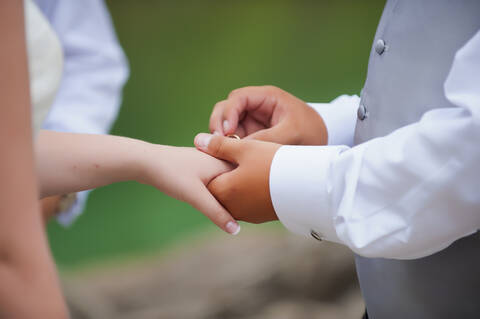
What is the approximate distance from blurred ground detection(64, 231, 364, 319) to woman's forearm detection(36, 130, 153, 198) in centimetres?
115

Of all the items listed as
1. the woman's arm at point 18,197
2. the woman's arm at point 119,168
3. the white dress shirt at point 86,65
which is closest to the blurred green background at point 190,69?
the white dress shirt at point 86,65

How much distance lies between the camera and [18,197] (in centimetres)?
31

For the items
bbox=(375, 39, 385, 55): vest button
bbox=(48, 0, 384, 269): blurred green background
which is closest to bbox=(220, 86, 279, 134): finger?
bbox=(375, 39, 385, 55): vest button

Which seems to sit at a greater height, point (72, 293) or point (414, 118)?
point (414, 118)

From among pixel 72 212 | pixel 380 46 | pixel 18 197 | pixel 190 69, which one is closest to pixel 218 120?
pixel 380 46

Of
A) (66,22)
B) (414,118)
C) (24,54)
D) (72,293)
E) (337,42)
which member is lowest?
(72,293)

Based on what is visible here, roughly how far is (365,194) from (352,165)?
34mm

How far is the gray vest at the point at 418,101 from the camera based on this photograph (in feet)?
1.98

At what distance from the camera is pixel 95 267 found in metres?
1.86

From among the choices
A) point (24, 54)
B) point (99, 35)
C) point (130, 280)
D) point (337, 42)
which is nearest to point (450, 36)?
point (24, 54)

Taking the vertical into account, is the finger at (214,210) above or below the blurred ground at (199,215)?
above

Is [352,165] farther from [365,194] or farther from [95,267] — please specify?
[95,267]

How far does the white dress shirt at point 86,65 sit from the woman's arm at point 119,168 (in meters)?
0.38

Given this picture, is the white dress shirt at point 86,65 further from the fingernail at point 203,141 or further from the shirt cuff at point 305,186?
the shirt cuff at point 305,186
